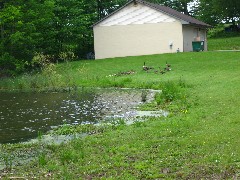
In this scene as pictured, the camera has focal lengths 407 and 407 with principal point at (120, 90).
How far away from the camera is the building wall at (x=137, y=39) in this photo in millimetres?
39306

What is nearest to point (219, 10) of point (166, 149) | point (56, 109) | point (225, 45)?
point (225, 45)

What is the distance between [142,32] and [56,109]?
25.9 meters

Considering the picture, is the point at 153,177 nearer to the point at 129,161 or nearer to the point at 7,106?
the point at 129,161

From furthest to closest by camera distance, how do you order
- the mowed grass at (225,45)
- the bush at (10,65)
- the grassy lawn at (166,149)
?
the mowed grass at (225,45) → the bush at (10,65) → the grassy lawn at (166,149)

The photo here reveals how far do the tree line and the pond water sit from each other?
10.6m

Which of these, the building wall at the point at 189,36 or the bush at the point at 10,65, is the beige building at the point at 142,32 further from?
the bush at the point at 10,65

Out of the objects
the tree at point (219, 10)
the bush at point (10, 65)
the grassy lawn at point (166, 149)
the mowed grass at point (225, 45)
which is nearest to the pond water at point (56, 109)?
the grassy lawn at point (166, 149)

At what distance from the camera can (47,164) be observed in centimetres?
779

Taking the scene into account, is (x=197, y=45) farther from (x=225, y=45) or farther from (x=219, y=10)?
(x=219, y=10)

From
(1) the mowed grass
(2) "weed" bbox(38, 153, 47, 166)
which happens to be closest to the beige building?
(1) the mowed grass

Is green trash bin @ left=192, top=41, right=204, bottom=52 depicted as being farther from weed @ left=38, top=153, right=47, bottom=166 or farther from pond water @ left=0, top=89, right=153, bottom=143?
weed @ left=38, top=153, right=47, bottom=166

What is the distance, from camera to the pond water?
40.6ft

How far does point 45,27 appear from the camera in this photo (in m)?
37.7

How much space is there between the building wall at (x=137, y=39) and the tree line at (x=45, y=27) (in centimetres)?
235
